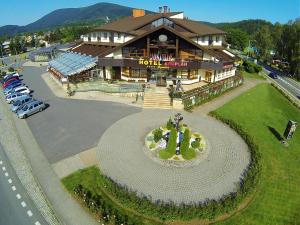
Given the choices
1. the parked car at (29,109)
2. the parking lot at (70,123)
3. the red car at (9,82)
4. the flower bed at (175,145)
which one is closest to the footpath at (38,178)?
the parking lot at (70,123)

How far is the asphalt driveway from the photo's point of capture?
24609 mm

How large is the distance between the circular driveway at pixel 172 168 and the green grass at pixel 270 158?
213cm

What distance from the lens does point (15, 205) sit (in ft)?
57.0

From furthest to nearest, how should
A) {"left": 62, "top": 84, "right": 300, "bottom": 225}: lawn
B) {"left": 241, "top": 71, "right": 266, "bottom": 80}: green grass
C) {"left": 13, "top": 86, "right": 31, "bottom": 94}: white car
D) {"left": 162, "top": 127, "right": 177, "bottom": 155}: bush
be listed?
{"left": 241, "top": 71, "right": 266, "bottom": 80}: green grass, {"left": 13, "top": 86, "right": 31, "bottom": 94}: white car, {"left": 162, "top": 127, "right": 177, "bottom": 155}: bush, {"left": 62, "top": 84, "right": 300, "bottom": 225}: lawn

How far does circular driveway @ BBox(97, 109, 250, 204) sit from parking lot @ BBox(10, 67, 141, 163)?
1.94 m

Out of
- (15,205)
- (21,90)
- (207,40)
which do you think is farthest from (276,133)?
(21,90)

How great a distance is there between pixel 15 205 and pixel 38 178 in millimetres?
3009

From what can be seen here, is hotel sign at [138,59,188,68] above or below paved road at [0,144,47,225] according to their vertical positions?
above

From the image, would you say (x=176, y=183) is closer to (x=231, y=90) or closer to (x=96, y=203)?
(x=96, y=203)

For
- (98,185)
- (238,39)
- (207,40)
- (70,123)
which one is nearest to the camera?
(98,185)

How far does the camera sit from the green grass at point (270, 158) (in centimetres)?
1711

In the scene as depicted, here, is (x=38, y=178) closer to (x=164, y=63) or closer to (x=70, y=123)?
(x=70, y=123)

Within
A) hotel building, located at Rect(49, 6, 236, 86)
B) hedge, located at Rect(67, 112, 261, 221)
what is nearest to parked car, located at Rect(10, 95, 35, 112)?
hotel building, located at Rect(49, 6, 236, 86)

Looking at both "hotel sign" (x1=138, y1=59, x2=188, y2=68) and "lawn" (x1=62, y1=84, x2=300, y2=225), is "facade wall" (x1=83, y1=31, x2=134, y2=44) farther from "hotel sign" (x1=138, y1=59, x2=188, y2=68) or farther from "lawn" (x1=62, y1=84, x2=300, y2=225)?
"lawn" (x1=62, y1=84, x2=300, y2=225)
